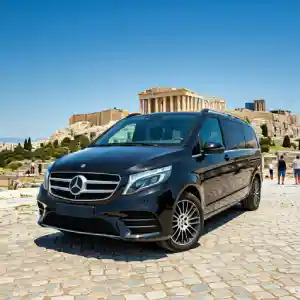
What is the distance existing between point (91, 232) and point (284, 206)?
19.6 ft

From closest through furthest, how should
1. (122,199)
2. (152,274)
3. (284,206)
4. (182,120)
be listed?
(152,274)
(122,199)
(182,120)
(284,206)

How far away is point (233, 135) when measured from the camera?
22.9ft

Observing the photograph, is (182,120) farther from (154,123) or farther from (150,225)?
(150,225)

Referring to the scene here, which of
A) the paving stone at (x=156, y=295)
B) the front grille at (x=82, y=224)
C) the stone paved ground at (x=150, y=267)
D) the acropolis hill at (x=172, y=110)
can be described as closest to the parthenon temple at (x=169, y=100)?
the acropolis hill at (x=172, y=110)

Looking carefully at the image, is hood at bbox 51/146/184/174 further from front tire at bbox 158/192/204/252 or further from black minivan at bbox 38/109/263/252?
front tire at bbox 158/192/204/252

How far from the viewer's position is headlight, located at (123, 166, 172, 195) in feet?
14.3

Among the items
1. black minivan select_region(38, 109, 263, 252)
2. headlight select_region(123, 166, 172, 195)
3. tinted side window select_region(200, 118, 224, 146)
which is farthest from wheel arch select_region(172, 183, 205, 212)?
tinted side window select_region(200, 118, 224, 146)

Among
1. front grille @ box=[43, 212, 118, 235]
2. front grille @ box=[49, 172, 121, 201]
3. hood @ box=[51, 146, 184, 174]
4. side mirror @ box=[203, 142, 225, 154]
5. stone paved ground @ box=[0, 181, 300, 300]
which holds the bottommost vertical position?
stone paved ground @ box=[0, 181, 300, 300]

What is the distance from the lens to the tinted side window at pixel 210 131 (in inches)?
223

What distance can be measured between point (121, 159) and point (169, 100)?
113m

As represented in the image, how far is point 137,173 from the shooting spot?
441 cm

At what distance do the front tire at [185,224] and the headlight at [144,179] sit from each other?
0.41 m

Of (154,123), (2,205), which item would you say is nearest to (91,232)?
(154,123)

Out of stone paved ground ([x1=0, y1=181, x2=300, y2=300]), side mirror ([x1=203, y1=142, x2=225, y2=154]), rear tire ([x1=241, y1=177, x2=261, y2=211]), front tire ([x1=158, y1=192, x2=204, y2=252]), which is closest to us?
stone paved ground ([x1=0, y1=181, x2=300, y2=300])
